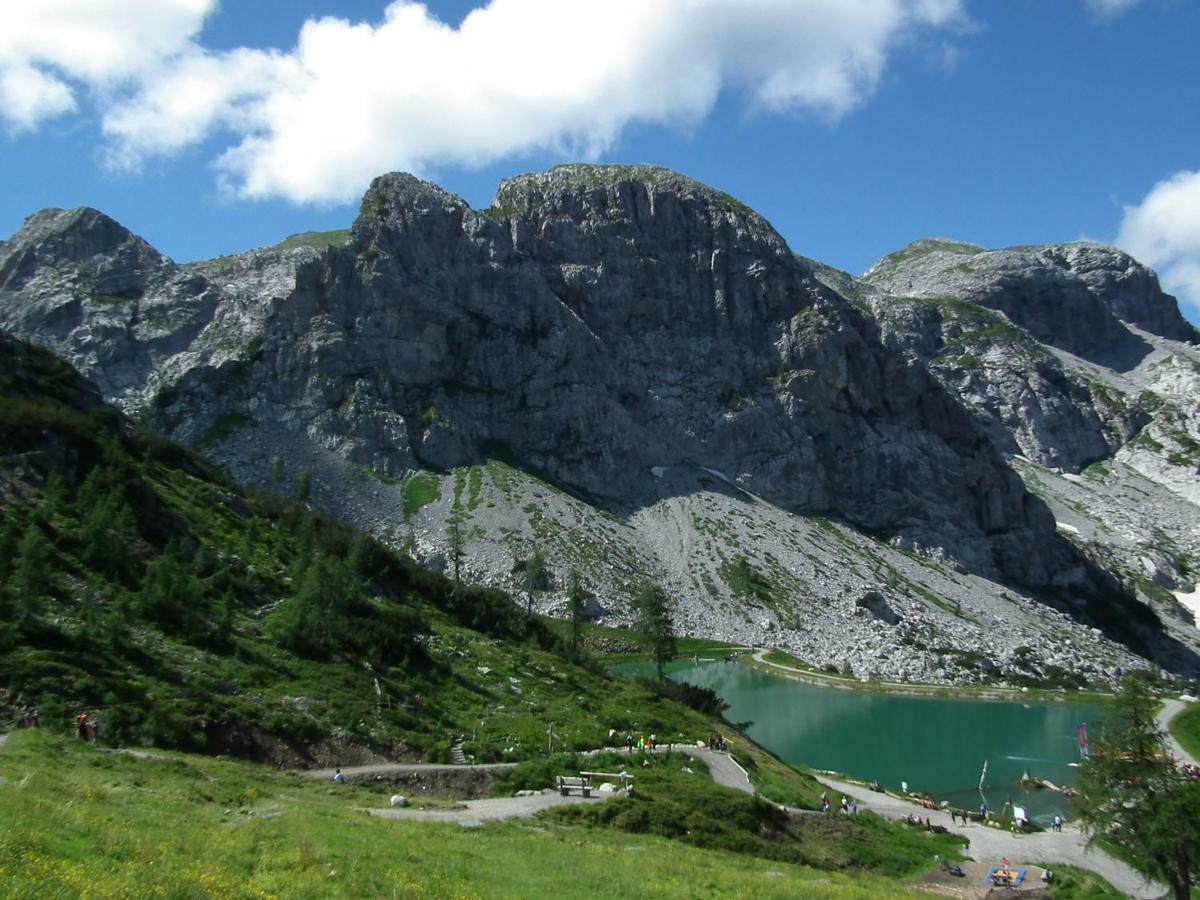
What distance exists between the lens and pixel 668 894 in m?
19.5

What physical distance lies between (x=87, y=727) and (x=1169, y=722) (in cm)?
9407

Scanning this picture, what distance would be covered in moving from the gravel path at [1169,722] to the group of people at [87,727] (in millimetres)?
66825

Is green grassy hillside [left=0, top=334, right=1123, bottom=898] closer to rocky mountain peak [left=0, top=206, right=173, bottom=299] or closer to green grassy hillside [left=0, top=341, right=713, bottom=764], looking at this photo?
green grassy hillside [left=0, top=341, right=713, bottom=764]

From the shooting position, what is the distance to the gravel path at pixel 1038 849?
37969 millimetres

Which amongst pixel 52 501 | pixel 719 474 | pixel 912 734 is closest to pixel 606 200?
pixel 719 474

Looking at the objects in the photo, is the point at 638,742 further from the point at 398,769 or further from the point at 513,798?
the point at 398,769

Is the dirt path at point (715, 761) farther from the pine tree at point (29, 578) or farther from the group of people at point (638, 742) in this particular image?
the pine tree at point (29, 578)

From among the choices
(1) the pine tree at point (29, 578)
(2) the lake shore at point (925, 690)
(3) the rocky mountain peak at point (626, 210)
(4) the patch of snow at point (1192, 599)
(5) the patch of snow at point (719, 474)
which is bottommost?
(2) the lake shore at point (925, 690)

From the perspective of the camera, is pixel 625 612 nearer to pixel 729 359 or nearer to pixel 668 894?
pixel 729 359

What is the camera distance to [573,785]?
3319cm

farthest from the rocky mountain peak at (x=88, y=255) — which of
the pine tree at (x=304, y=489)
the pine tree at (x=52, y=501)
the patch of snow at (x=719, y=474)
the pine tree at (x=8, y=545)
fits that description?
the pine tree at (x=8, y=545)

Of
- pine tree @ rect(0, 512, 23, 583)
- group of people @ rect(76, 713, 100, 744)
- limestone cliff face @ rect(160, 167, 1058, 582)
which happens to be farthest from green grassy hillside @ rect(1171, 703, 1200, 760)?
pine tree @ rect(0, 512, 23, 583)

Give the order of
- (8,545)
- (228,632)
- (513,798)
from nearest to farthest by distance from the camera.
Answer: (513,798)
(8,545)
(228,632)

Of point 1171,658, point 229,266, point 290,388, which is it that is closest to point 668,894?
point 290,388
